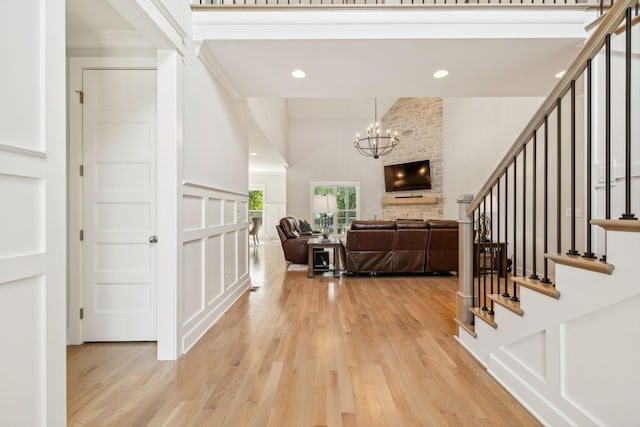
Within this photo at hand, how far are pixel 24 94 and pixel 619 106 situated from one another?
361 cm

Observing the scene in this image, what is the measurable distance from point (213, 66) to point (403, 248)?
11.5ft

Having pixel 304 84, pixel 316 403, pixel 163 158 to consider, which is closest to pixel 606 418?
pixel 316 403

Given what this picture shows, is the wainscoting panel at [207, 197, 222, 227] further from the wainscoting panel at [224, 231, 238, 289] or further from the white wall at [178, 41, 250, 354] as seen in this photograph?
the wainscoting panel at [224, 231, 238, 289]

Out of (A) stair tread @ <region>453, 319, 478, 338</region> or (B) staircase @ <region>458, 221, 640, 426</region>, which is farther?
(A) stair tread @ <region>453, 319, 478, 338</region>

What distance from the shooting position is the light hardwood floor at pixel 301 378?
1.54 m

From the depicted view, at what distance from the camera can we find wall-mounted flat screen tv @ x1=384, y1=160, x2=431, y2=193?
8.23 meters

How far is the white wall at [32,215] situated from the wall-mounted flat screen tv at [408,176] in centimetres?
803

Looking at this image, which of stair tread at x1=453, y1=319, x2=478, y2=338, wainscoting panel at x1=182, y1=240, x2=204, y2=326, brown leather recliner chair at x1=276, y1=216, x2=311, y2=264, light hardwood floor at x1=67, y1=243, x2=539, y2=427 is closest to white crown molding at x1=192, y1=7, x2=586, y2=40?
wainscoting panel at x1=182, y1=240, x2=204, y2=326

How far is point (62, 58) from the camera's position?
1229mm

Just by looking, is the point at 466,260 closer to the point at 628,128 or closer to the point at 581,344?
the point at 581,344

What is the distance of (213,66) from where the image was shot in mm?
2861

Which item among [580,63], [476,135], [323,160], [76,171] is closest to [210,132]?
[76,171]

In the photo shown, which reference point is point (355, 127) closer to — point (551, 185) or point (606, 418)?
point (551, 185)

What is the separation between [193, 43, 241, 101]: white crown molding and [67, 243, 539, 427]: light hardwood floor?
2.40 metres
